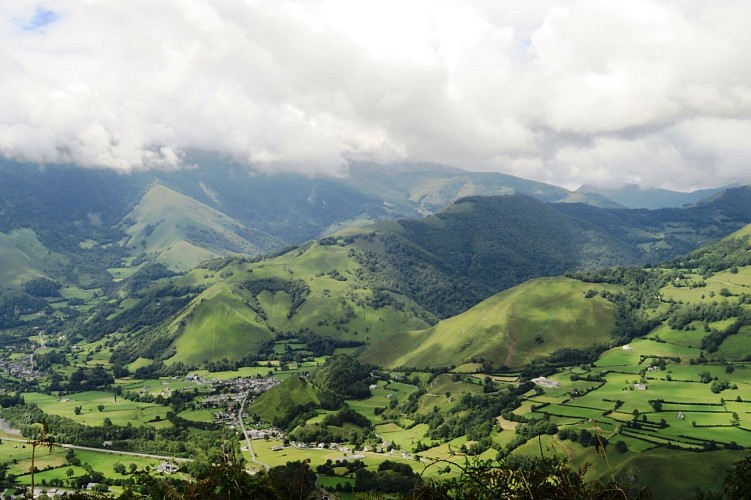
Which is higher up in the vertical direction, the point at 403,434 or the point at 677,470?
the point at 677,470

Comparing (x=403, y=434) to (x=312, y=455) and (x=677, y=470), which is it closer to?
(x=312, y=455)

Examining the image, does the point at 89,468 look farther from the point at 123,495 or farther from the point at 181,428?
the point at 123,495

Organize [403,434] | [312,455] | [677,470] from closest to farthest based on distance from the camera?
[677,470] → [312,455] → [403,434]

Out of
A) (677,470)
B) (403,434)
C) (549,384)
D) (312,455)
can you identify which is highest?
(677,470)

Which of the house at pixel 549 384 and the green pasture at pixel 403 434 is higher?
the house at pixel 549 384

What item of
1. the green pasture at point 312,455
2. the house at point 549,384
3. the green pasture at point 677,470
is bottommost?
the green pasture at point 312,455

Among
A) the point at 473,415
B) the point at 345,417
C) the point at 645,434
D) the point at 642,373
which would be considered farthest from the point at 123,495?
the point at 642,373

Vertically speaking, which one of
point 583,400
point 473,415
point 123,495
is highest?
point 123,495

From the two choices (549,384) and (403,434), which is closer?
(403,434)

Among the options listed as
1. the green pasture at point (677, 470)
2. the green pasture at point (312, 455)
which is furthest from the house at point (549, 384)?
the green pasture at point (677, 470)

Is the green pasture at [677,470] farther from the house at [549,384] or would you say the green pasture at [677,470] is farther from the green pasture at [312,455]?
the house at [549,384]

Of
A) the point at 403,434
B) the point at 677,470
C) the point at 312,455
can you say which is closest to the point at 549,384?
the point at 403,434
